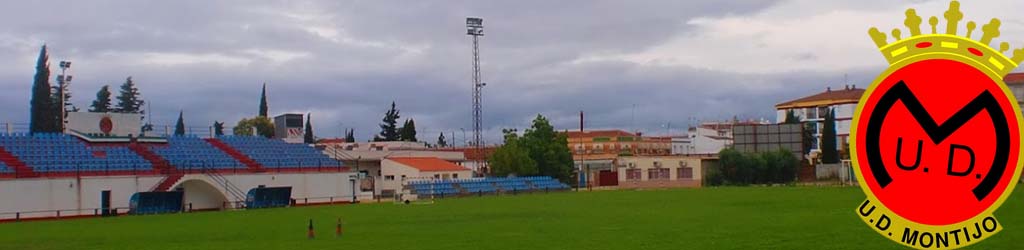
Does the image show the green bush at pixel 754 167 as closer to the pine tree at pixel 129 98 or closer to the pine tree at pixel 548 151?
the pine tree at pixel 548 151

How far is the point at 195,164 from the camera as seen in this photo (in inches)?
1991

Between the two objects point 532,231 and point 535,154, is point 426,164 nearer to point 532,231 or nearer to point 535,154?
point 535,154

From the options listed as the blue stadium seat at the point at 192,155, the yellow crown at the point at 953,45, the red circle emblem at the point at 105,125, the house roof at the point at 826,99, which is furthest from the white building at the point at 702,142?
the yellow crown at the point at 953,45

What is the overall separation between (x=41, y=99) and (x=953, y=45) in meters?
73.8

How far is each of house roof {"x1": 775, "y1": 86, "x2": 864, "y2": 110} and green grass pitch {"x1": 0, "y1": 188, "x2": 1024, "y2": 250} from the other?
2971 inches

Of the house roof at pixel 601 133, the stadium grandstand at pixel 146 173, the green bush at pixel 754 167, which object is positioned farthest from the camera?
the house roof at pixel 601 133

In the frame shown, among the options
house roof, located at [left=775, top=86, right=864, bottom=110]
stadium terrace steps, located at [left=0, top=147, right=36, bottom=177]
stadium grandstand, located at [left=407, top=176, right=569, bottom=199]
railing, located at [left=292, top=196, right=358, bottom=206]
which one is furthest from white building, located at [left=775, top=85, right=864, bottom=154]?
stadium terrace steps, located at [left=0, top=147, right=36, bottom=177]

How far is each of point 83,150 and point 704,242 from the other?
1445 inches

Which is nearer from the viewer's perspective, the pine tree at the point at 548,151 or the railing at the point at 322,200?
the railing at the point at 322,200

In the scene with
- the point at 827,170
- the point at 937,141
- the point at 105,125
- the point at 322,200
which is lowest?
the point at 322,200

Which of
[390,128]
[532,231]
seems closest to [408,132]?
[390,128]

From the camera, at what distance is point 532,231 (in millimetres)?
25250

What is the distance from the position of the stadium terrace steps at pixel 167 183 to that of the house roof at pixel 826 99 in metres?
75.7

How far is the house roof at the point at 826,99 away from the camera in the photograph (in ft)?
360
